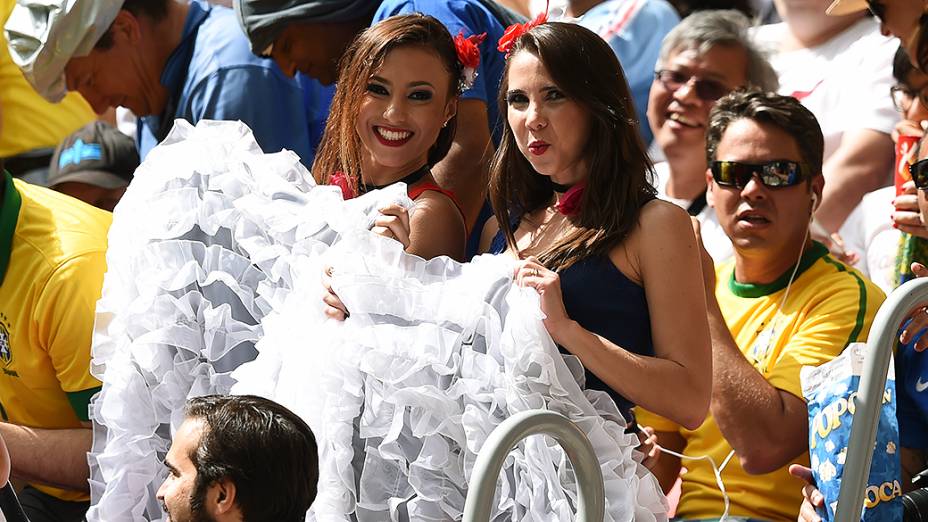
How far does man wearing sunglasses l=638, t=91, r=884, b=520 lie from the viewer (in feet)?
10.8

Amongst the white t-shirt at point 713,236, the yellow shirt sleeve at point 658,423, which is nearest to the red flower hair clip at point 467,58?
the white t-shirt at point 713,236

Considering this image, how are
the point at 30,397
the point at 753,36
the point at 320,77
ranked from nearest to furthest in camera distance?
the point at 30,397
the point at 320,77
the point at 753,36

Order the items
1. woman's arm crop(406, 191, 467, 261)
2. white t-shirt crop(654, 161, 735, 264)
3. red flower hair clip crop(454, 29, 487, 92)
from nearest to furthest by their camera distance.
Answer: woman's arm crop(406, 191, 467, 261) → red flower hair clip crop(454, 29, 487, 92) → white t-shirt crop(654, 161, 735, 264)

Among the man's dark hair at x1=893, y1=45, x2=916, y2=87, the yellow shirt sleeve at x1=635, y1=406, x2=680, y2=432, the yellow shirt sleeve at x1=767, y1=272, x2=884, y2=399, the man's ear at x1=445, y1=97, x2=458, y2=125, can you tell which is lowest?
the yellow shirt sleeve at x1=635, y1=406, x2=680, y2=432

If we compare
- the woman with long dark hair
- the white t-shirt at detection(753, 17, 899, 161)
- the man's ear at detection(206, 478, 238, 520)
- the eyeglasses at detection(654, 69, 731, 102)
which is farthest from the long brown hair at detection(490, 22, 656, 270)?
the white t-shirt at detection(753, 17, 899, 161)

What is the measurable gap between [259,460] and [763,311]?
1.70 m

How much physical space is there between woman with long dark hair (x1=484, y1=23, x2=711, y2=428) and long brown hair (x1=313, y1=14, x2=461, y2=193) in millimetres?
297

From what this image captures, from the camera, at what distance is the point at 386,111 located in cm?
333

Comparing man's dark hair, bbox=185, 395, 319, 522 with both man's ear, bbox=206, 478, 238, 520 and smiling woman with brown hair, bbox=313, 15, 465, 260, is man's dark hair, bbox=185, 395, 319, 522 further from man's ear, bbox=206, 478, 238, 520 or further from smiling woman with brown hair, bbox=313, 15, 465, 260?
smiling woman with brown hair, bbox=313, 15, 465, 260

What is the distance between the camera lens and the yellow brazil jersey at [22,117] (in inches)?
219

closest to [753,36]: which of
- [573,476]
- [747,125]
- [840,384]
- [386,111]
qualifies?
[747,125]

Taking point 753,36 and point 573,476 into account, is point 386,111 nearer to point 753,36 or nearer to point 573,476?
point 573,476

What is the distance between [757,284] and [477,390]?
1.31m

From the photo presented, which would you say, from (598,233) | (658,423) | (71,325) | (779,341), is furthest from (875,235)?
(71,325)
